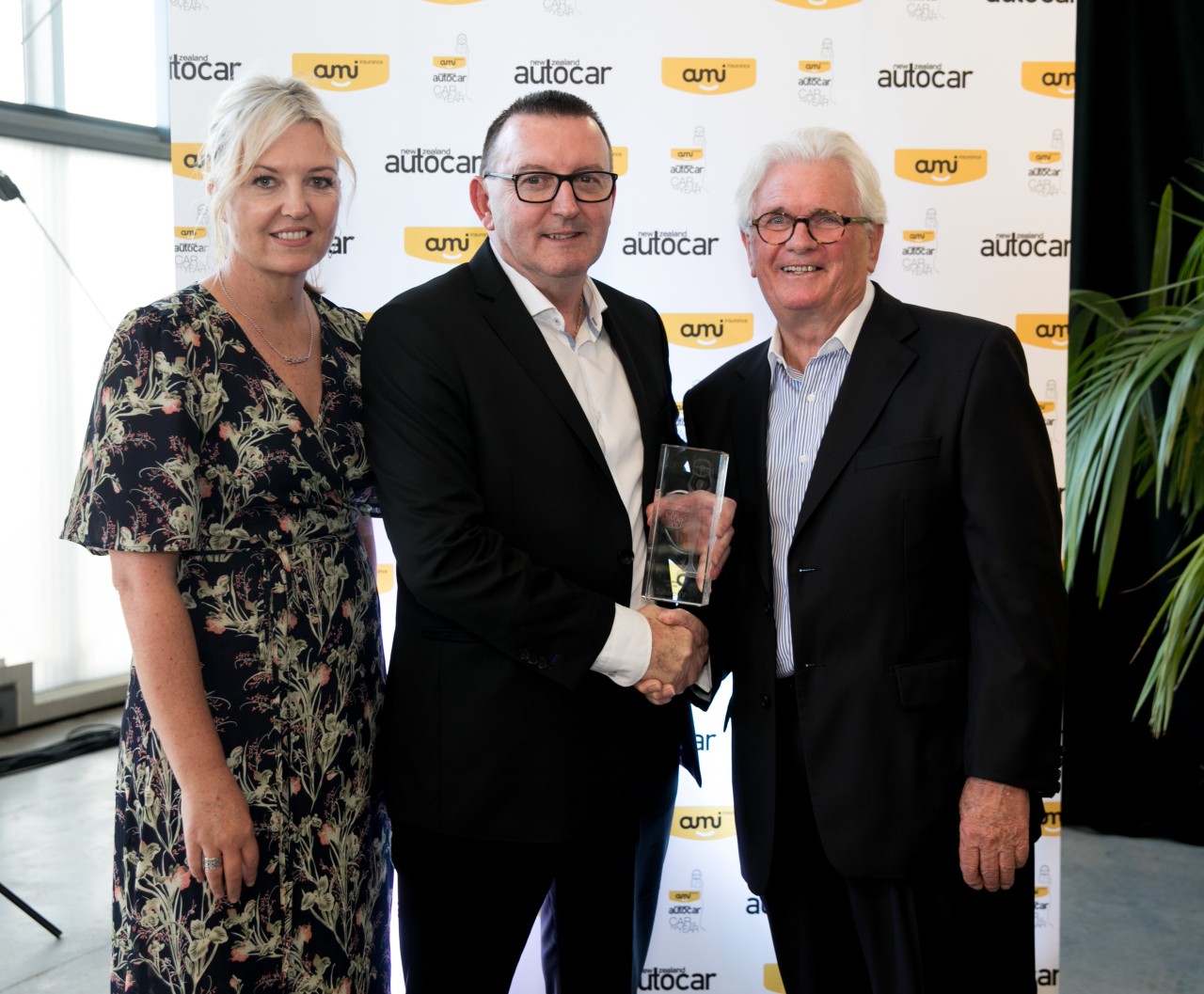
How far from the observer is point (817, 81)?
3.14 metres

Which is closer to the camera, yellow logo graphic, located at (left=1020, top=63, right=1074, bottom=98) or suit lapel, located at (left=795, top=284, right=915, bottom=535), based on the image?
suit lapel, located at (left=795, top=284, right=915, bottom=535)

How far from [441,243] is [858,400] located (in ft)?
5.16

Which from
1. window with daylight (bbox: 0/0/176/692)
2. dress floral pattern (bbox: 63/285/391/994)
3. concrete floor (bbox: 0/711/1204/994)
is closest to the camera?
dress floral pattern (bbox: 63/285/391/994)

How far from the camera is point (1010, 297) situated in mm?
3193

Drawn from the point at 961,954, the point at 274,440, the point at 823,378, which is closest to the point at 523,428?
the point at 274,440

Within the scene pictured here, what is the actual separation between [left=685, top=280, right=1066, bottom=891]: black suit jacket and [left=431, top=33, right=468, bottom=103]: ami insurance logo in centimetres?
161

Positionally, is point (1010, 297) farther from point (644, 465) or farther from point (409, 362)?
point (409, 362)

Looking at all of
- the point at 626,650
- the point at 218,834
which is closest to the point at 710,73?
the point at 626,650

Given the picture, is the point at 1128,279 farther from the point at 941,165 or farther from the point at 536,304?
the point at 536,304

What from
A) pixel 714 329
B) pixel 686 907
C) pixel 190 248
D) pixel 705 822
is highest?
pixel 190 248

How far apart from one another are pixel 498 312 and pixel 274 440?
0.46m

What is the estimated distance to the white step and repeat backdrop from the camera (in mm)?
3092

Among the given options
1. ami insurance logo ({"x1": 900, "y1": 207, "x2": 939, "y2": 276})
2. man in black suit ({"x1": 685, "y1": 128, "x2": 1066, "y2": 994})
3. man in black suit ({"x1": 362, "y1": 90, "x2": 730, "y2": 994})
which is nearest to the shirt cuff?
man in black suit ({"x1": 362, "y1": 90, "x2": 730, "y2": 994})

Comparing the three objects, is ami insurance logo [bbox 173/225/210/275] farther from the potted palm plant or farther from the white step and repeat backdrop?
the potted palm plant
